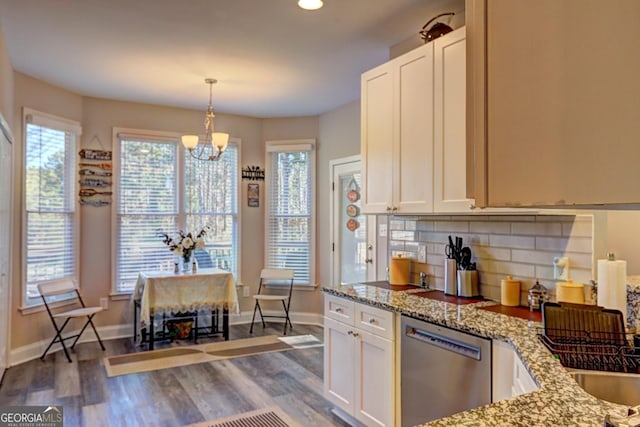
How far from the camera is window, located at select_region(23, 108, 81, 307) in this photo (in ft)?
14.0

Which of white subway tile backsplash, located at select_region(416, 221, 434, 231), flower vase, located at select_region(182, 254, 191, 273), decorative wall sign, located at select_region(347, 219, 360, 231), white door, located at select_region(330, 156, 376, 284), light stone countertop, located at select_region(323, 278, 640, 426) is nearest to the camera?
light stone countertop, located at select_region(323, 278, 640, 426)

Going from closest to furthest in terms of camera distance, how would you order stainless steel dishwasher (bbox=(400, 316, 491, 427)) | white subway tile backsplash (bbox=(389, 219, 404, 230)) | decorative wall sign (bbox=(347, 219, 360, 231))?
stainless steel dishwasher (bbox=(400, 316, 491, 427)) → white subway tile backsplash (bbox=(389, 219, 404, 230)) → decorative wall sign (bbox=(347, 219, 360, 231))

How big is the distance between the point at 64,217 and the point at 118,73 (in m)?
1.73

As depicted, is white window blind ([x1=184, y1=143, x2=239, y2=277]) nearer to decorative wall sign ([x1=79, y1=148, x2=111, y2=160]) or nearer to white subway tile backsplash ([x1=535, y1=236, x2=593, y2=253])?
decorative wall sign ([x1=79, y1=148, x2=111, y2=160])

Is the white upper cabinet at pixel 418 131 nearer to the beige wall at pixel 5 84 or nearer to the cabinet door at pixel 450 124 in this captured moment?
the cabinet door at pixel 450 124

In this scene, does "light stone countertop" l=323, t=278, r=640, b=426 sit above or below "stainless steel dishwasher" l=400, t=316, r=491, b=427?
above

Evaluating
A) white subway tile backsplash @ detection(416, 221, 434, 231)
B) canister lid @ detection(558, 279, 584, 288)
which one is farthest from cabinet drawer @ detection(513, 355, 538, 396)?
white subway tile backsplash @ detection(416, 221, 434, 231)

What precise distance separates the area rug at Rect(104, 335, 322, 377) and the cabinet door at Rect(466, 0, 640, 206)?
4176mm

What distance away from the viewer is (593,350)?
A: 1526 millimetres

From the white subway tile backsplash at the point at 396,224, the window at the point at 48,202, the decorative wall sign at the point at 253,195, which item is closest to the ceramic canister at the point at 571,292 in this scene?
the white subway tile backsplash at the point at 396,224

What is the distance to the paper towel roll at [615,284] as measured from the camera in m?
1.82

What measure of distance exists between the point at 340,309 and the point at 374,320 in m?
0.37

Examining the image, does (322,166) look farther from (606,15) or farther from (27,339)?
(606,15)

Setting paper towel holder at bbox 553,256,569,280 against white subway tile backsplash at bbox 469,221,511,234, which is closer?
paper towel holder at bbox 553,256,569,280
